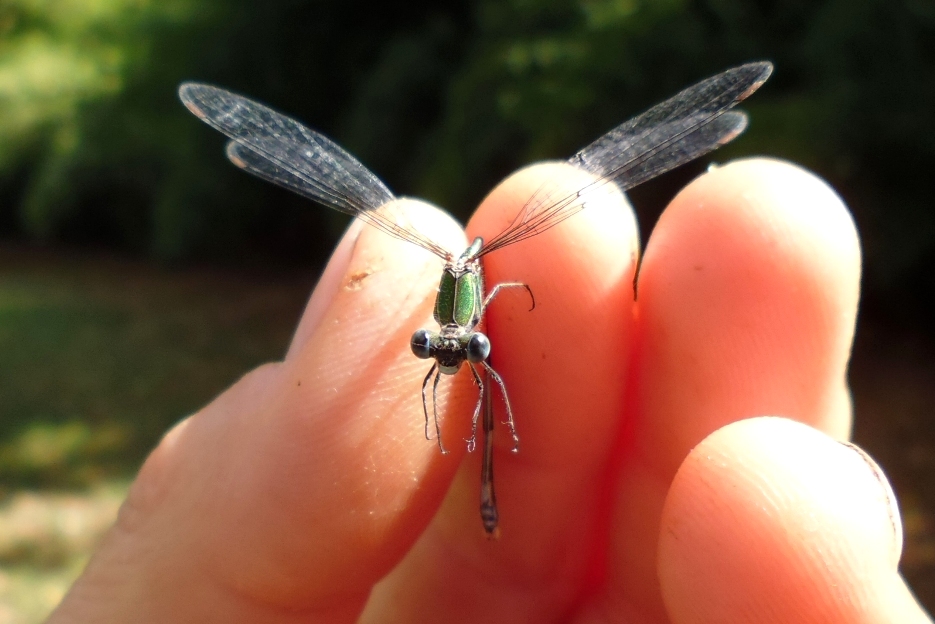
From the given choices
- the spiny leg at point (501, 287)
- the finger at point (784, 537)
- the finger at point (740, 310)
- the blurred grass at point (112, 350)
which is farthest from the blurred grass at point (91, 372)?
the finger at point (784, 537)

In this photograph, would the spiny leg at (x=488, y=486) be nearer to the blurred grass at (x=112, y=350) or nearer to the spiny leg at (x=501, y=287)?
the spiny leg at (x=501, y=287)

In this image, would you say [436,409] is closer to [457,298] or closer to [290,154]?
[457,298]

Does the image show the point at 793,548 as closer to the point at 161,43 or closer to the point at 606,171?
the point at 606,171

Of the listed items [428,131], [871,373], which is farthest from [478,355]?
[428,131]

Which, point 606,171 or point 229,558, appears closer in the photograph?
point 229,558

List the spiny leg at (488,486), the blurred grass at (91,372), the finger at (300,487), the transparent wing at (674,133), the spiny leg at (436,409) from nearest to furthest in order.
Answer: the finger at (300,487), the spiny leg at (436,409), the spiny leg at (488,486), the transparent wing at (674,133), the blurred grass at (91,372)

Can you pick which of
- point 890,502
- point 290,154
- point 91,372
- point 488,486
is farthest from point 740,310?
point 91,372

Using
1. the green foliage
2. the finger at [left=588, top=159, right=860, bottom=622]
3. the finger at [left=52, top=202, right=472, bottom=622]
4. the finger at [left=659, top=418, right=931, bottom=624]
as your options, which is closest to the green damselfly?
the finger at [left=52, top=202, right=472, bottom=622]
